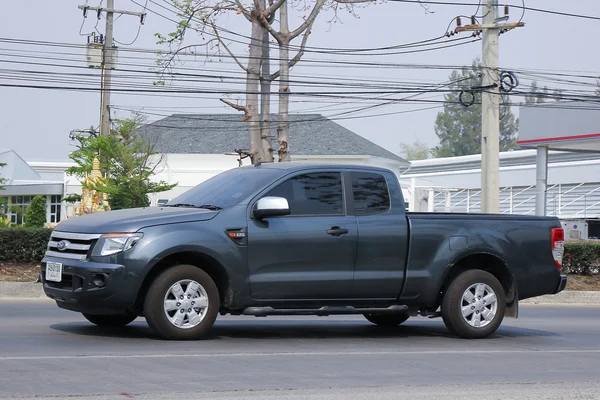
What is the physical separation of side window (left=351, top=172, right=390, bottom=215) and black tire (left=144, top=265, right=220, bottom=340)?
Result: 6.16 ft

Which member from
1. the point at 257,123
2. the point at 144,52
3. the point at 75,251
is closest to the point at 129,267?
the point at 75,251

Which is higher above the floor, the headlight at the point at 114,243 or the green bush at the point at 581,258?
the headlight at the point at 114,243

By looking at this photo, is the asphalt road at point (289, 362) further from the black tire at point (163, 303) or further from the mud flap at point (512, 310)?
the mud flap at point (512, 310)

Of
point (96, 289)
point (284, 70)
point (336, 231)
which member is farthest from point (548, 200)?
point (96, 289)

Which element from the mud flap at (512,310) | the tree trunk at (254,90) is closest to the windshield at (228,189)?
the mud flap at (512,310)

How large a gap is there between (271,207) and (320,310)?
4.06ft

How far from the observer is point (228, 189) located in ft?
34.3

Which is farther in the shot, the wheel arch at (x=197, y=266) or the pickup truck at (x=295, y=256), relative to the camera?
the wheel arch at (x=197, y=266)

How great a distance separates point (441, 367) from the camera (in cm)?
879

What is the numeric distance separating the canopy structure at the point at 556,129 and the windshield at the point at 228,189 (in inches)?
930

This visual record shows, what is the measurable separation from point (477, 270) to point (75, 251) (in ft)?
14.6

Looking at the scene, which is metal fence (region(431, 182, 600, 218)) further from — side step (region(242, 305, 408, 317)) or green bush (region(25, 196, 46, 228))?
side step (region(242, 305, 408, 317))

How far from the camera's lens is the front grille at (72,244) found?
951cm

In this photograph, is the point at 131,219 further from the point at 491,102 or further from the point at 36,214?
the point at 36,214
